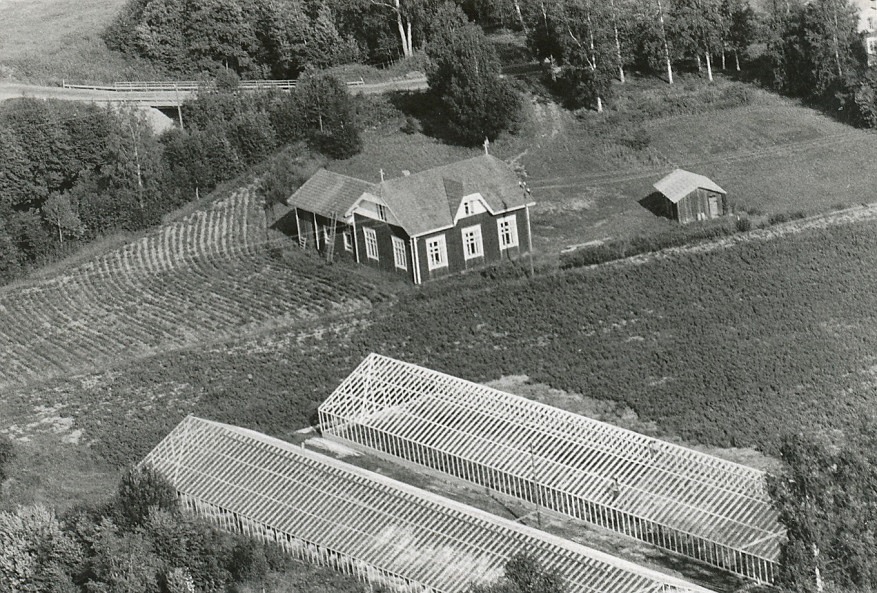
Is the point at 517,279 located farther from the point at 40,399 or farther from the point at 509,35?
the point at 509,35

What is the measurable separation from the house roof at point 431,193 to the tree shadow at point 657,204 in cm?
764

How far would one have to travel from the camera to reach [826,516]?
2583cm

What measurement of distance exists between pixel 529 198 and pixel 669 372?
14.5 metres

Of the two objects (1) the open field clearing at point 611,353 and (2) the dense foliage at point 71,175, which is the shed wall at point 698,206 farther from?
(2) the dense foliage at point 71,175

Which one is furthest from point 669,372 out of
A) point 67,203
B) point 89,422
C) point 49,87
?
point 49,87

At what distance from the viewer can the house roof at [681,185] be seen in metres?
57.3

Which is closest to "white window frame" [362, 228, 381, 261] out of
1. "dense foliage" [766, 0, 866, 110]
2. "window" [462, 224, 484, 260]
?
"window" [462, 224, 484, 260]

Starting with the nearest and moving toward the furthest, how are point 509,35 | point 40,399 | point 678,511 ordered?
point 678,511, point 40,399, point 509,35

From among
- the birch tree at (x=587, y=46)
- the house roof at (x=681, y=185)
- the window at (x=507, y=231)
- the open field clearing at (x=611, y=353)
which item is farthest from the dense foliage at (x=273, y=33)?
the open field clearing at (x=611, y=353)

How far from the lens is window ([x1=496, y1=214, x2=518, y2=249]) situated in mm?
54062

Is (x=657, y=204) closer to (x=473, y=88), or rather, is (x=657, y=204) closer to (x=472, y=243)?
(x=472, y=243)

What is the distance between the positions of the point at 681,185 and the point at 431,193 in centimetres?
1255

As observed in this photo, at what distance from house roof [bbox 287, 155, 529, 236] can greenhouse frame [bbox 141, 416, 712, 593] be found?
17.0 meters

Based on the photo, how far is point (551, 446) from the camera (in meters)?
35.8
